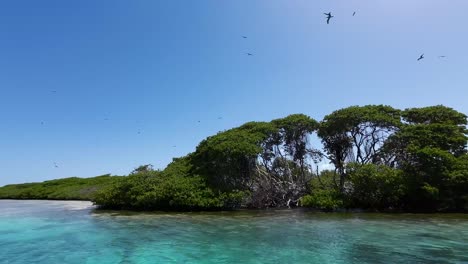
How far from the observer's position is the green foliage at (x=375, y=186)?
21.2 m

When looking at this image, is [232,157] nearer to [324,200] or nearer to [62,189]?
[324,200]

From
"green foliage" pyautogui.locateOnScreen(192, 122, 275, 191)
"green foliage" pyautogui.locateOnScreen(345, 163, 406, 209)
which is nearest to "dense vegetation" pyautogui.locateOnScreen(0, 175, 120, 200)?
"green foliage" pyautogui.locateOnScreen(192, 122, 275, 191)

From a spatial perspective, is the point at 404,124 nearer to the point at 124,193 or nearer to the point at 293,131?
the point at 293,131

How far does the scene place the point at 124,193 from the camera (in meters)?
25.8

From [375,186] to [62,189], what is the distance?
125ft

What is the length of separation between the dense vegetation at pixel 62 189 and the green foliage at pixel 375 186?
2563cm

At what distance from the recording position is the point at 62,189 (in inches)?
1778

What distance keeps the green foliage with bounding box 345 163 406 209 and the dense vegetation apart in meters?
25.6

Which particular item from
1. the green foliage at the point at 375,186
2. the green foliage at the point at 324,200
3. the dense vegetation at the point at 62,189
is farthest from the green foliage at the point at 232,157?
the dense vegetation at the point at 62,189

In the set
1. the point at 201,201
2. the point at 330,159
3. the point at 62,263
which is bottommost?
the point at 62,263

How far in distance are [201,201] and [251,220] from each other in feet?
18.2

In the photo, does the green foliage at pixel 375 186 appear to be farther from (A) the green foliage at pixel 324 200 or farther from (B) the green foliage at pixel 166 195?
(B) the green foliage at pixel 166 195

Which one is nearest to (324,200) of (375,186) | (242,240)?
(375,186)

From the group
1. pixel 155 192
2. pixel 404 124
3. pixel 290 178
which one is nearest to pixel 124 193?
pixel 155 192
